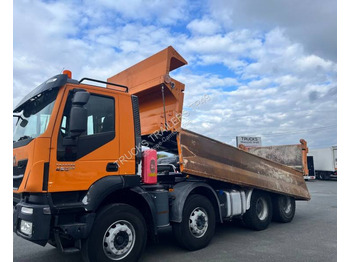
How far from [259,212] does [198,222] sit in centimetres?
254

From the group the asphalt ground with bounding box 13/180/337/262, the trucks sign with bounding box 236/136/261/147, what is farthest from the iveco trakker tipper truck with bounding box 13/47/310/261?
the trucks sign with bounding box 236/136/261/147

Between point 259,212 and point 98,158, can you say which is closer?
point 98,158

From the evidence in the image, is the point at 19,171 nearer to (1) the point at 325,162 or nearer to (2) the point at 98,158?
(2) the point at 98,158

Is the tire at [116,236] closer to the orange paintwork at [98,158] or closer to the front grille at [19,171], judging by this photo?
the orange paintwork at [98,158]

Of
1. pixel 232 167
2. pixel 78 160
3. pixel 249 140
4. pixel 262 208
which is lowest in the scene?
pixel 262 208

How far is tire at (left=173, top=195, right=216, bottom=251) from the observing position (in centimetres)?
539

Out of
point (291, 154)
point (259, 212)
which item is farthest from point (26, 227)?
point (291, 154)

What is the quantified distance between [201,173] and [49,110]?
9.91 feet

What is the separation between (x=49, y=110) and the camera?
4199mm

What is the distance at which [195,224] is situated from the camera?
18.5 feet

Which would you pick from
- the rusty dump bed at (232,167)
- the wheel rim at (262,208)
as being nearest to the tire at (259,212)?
the wheel rim at (262,208)

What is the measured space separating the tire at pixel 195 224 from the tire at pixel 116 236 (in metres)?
0.96

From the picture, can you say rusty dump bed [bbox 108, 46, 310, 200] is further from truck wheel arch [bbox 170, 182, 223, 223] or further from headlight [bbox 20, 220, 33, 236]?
headlight [bbox 20, 220, 33, 236]

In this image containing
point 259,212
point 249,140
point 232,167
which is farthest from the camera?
point 249,140
